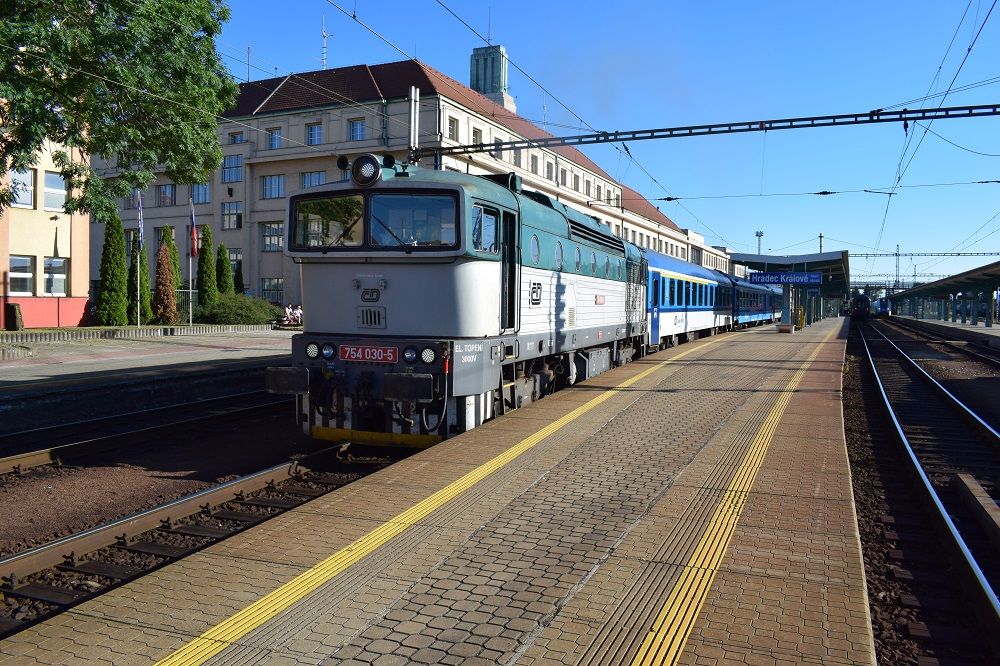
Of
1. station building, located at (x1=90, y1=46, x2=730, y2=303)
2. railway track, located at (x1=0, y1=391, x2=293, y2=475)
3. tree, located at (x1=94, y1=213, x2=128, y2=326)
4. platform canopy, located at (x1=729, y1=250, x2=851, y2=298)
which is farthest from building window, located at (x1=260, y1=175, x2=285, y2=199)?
railway track, located at (x1=0, y1=391, x2=293, y2=475)

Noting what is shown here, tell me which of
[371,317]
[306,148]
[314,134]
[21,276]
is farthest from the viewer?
[314,134]

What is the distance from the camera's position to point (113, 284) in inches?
1169

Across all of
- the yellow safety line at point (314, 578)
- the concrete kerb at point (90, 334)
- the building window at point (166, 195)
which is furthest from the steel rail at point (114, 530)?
Answer: the building window at point (166, 195)

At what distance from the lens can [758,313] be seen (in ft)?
165

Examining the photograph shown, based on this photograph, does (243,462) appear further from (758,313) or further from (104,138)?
(758,313)

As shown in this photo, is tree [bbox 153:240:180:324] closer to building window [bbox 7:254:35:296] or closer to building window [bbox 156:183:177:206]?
building window [bbox 7:254:35:296]

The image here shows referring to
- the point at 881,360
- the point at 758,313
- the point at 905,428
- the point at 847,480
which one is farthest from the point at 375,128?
the point at 847,480

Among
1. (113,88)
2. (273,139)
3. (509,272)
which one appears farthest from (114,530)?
(273,139)

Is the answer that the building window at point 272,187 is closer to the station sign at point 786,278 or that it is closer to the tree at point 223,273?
the tree at point 223,273

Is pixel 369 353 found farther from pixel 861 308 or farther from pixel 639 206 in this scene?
pixel 861 308

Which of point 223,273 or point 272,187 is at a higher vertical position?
point 272,187

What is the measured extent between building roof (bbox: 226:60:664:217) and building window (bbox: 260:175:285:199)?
4.53 m

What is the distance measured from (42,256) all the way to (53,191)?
8.20 feet

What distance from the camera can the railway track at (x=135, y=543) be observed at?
495 cm
